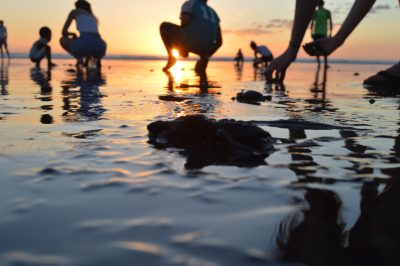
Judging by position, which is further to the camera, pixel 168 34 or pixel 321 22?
pixel 321 22

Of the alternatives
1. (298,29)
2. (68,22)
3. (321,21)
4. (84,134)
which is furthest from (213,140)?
→ (321,21)

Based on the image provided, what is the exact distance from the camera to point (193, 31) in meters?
9.84

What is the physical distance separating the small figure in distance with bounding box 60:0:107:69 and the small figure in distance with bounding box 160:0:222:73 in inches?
83.9

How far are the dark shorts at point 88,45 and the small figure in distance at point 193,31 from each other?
215cm

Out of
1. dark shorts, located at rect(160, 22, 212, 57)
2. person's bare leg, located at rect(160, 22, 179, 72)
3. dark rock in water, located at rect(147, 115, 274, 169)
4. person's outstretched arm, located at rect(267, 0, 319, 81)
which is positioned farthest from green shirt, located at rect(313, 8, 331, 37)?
dark rock in water, located at rect(147, 115, 274, 169)

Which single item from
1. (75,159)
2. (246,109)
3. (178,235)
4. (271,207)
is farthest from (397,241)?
(246,109)

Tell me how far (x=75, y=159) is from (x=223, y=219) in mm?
857

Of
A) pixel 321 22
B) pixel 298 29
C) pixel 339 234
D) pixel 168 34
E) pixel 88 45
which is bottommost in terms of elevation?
pixel 339 234

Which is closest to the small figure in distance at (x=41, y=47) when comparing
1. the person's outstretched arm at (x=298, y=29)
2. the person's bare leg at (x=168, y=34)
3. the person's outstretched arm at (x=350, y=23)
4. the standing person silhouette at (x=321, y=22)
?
the person's bare leg at (x=168, y=34)

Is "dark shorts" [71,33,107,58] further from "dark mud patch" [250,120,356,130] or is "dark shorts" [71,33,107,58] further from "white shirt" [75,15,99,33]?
"dark mud patch" [250,120,356,130]

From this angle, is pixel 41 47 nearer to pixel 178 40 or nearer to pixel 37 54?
pixel 37 54

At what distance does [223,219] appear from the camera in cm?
111

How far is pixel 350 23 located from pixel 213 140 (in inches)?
78.7

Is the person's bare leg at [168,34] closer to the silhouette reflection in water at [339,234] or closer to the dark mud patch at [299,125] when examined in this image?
the dark mud patch at [299,125]
